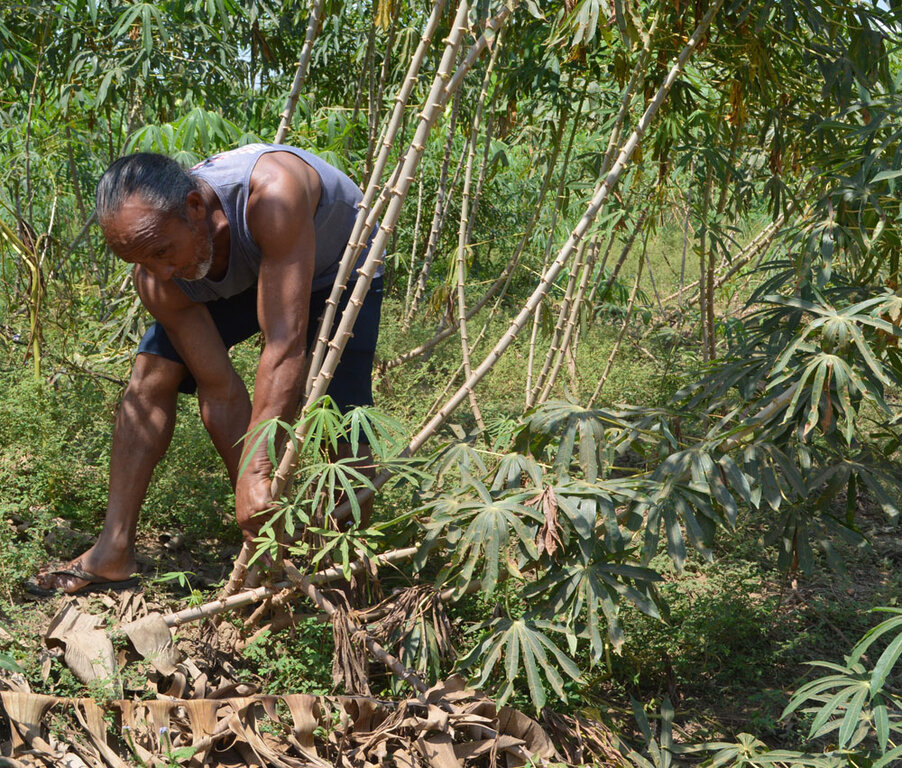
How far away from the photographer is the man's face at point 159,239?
2057 mm

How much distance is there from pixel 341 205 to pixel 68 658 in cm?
121

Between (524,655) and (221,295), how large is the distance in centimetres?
116

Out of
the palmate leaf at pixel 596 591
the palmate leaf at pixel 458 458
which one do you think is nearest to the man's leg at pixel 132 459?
the palmate leaf at pixel 458 458

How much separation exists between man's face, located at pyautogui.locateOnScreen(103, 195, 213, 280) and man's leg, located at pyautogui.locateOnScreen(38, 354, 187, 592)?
38 cm

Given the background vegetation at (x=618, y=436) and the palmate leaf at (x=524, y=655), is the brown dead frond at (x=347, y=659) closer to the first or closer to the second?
the background vegetation at (x=618, y=436)

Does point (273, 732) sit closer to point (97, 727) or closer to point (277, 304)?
point (97, 727)

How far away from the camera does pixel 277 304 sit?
7.05 ft

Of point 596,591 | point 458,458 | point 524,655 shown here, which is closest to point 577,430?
point 458,458

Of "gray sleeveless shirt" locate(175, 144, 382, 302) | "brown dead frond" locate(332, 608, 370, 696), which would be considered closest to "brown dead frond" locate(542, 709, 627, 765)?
"brown dead frond" locate(332, 608, 370, 696)

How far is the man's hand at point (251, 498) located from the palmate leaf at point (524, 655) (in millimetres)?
551

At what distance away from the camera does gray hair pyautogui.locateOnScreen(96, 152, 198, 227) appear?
6.76ft

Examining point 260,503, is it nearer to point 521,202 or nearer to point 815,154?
point 815,154

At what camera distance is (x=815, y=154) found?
3.07 m

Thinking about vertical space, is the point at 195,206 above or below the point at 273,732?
above
